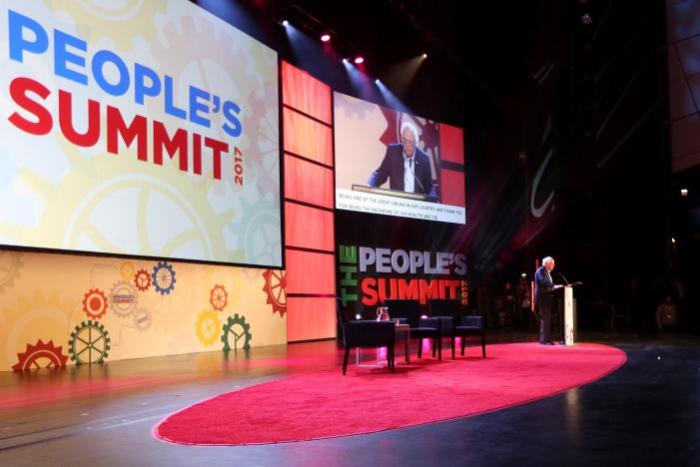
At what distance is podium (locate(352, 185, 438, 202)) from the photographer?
1321 cm

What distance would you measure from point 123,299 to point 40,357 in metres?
1.32

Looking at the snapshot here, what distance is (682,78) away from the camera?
11.6 meters

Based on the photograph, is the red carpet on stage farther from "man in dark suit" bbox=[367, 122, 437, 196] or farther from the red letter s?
"man in dark suit" bbox=[367, 122, 437, 196]

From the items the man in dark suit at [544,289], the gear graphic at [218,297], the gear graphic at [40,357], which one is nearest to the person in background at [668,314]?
the man in dark suit at [544,289]

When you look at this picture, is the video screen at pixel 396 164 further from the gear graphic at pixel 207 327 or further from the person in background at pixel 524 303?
the gear graphic at pixel 207 327

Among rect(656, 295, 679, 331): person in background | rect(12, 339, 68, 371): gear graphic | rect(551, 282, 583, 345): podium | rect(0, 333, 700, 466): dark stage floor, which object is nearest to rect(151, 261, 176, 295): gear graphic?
rect(12, 339, 68, 371): gear graphic

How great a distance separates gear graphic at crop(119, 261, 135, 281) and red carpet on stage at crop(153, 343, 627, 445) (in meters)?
3.36

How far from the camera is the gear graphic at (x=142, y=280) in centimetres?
888

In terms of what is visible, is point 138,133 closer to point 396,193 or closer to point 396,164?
point 396,193

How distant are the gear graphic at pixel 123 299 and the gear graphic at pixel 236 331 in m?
1.86

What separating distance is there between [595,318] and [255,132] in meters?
10.2

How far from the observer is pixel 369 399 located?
15.4ft

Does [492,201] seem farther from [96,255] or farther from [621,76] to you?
[96,255]

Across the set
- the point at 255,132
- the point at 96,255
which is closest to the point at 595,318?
the point at 255,132
